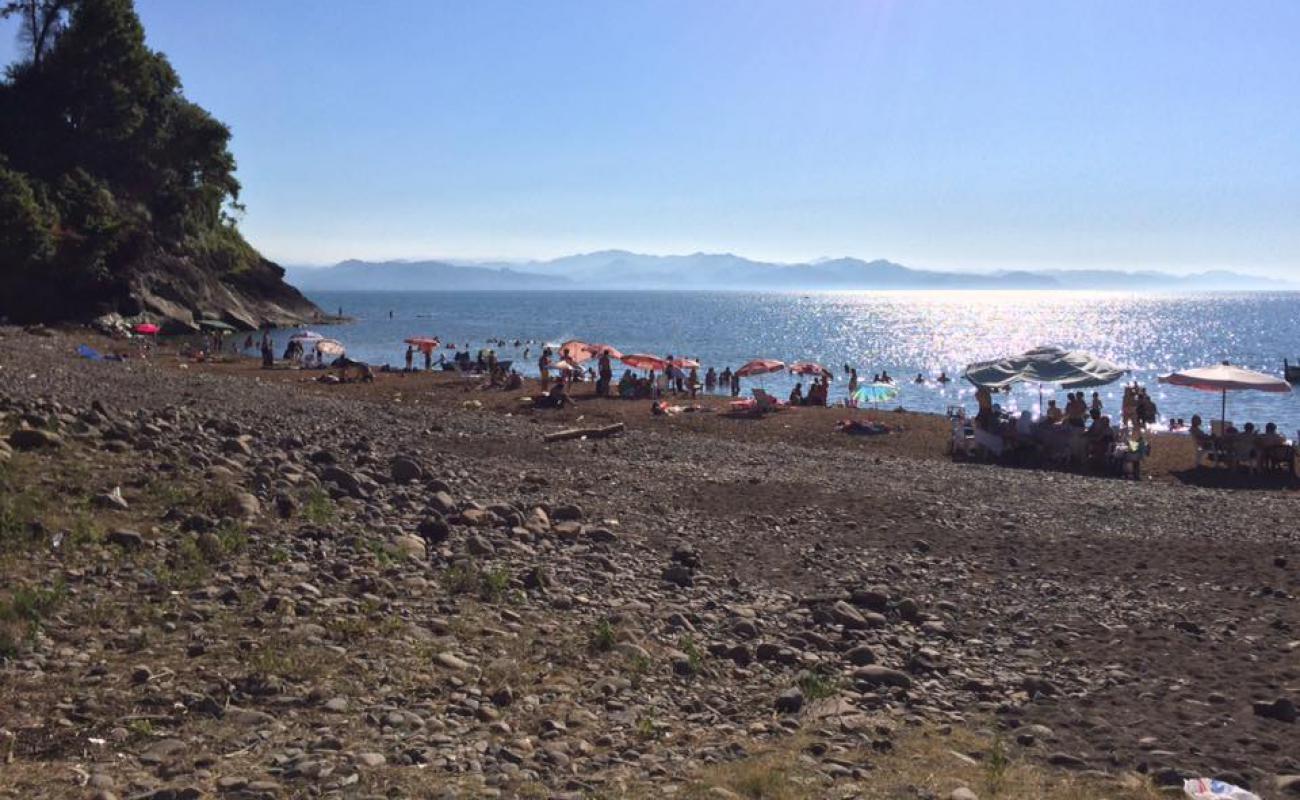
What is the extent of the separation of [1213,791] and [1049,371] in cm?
2015

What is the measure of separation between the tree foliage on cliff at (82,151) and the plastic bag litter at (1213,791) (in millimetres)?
66546

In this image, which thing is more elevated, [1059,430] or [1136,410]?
[1136,410]

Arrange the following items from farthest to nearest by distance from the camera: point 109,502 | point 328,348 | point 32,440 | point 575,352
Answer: point 328,348 → point 575,352 → point 32,440 → point 109,502

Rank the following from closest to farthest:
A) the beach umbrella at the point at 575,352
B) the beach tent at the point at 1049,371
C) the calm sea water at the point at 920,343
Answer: the beach tent at the point at 1049,371 → the beach umbrella at the point at 575,352 → the calm sea water at the point at 920,343

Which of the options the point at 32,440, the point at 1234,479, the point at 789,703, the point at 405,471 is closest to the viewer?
the point at 789,703

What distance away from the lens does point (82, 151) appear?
66.8 metres

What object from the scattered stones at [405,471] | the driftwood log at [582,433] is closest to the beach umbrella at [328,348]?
the driftwood log at [582,433]

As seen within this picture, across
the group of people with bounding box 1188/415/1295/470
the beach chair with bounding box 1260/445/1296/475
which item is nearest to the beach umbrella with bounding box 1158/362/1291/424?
the group of people with bounding box 1188/415/1295/470

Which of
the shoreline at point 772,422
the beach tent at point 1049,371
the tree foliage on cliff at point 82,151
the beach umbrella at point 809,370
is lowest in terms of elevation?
the shoreline at point 772,422

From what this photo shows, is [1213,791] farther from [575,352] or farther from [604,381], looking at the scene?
[575,352]

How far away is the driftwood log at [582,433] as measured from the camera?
2354cm

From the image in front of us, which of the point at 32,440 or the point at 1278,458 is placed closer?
the point at 32,440

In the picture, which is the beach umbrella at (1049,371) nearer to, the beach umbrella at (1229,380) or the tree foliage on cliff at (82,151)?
the beach umbrella at (1229,380)

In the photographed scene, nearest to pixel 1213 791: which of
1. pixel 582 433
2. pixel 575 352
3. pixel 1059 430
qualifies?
pixel 582 433
